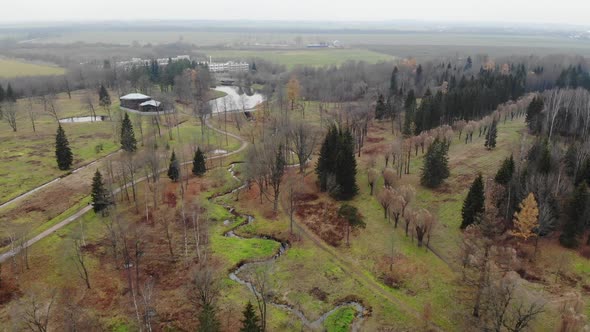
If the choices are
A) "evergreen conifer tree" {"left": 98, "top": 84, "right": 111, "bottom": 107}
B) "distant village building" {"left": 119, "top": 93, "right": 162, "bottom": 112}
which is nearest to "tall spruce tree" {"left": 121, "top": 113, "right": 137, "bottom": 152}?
"distant village building" {"left": 119, "top": 93, "right": 162, "bottom": 112}

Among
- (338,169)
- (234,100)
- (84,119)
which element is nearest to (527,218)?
(338,169)

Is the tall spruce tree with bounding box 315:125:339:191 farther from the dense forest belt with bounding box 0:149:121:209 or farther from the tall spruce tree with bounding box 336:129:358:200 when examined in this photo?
the dense forest belt with bounding box 0:149:121:209

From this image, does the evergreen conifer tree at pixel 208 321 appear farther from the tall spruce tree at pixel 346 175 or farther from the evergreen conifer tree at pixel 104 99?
the evergreen conifer tree at pixel 104 99

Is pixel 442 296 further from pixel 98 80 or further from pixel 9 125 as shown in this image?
pixel 98 80

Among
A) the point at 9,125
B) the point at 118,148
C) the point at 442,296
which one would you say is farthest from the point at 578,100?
the point at 9,125

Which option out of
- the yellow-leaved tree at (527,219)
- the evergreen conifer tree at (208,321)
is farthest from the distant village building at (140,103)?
the yellow-leaved tree at (527,219)

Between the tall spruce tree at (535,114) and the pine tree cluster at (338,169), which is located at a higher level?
the tall spruce tree at (535,114)

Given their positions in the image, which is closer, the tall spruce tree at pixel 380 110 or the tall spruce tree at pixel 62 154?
the tall spruce tree at pixel 62 154
